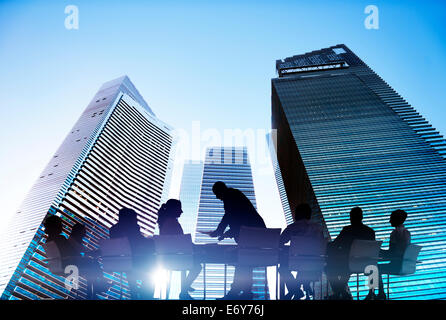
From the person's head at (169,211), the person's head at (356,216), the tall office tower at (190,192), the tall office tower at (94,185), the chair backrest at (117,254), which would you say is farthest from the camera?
the tall office tower at (190,192)

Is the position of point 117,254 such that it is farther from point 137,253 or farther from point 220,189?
point 220,189

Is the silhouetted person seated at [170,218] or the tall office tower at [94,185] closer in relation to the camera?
the silhouetted person seated at [170,218]

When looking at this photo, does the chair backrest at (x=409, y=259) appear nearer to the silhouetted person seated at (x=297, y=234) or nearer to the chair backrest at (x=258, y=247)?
the silhouetted person seated at (x=297, y=234)

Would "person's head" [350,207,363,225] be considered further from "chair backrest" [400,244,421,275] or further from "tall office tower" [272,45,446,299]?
"tall office tower" [272,45,446,299]

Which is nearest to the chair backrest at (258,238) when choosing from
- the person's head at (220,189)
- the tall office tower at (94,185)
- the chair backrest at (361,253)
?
the person's head at (220,189)

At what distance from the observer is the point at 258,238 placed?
3898 millimetres

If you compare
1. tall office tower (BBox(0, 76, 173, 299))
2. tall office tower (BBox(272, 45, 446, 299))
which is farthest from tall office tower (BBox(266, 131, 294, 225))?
tall office tower (BBox(0, 76, 173, 299))

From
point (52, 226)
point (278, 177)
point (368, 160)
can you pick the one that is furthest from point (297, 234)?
point (278, 177)

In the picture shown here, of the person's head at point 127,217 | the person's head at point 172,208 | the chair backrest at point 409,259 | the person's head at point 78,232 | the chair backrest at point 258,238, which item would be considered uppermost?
the person's head at point 172,208

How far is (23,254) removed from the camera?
133 ft

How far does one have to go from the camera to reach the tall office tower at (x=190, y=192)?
273 feet
